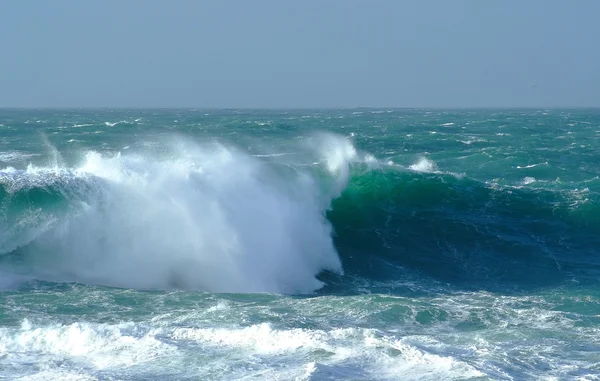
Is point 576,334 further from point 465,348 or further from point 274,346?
point 274,346

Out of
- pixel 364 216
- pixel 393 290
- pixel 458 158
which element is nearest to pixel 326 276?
pixel 393 290

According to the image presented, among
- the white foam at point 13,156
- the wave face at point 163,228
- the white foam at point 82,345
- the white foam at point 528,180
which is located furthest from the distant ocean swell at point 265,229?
the white foam at point 13,156

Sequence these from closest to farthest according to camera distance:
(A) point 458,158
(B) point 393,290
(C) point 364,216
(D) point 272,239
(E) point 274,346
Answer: (E) point 274,346 → (B) point 393,290 → (D) point 272,239 → (C) point 364,216 → (A) point 458,158

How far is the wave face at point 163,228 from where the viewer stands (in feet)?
55.8

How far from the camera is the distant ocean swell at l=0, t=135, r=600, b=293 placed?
17.3 metres

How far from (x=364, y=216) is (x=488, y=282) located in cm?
591

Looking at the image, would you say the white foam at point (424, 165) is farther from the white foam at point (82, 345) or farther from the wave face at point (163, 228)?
the white foam at point (82, 345)

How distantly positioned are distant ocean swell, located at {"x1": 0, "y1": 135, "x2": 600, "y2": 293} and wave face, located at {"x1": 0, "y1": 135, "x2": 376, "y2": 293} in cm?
3

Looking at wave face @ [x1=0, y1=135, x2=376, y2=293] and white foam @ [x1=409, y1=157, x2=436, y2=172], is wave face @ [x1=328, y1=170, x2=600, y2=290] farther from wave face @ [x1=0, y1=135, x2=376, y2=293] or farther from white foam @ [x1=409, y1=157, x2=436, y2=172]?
white foam @ [x1=409, y1=157, x2=436, y2=172]

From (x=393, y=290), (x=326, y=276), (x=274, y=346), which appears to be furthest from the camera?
(x=326, y=276)

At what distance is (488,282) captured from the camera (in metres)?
17.7

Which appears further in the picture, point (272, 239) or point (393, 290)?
point (272, 239)

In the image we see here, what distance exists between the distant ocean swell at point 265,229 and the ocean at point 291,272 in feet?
0.18

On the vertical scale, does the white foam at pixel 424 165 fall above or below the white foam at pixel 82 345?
above
